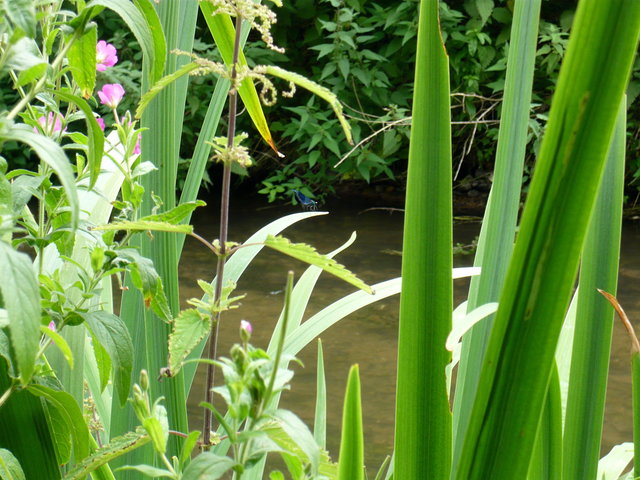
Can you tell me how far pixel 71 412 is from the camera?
485 millimetres

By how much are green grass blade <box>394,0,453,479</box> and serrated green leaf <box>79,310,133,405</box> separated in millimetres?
168

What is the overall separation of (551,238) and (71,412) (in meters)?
0.30

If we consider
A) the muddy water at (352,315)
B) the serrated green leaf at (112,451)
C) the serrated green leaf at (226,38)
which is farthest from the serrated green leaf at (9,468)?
the muddy water at (352,315)

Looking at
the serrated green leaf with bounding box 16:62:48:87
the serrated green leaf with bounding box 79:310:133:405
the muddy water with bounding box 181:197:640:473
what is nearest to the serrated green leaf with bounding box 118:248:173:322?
the serrated green leaf with bounding box 79:310:133:405

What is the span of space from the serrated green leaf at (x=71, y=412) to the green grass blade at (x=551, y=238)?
0.24 m

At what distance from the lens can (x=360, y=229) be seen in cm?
372

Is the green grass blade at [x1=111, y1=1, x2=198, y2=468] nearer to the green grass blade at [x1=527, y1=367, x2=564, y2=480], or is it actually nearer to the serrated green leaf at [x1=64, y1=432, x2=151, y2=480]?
the serrated green leaf at [x1=64, y1=432, x2=151, y2=480]

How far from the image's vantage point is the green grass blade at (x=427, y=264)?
47 centimetres

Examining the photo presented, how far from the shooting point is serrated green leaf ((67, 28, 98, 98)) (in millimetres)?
471

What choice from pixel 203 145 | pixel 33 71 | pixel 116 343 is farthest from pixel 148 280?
pixel 203 145

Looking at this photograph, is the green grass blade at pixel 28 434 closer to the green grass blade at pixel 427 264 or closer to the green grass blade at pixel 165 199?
the green grass blade at pixel 165 199

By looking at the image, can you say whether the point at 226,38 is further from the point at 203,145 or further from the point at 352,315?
the point at 352,315

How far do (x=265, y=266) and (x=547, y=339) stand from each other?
287 cm

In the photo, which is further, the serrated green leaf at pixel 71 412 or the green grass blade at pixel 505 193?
the green grass blade at pixel 505 193
